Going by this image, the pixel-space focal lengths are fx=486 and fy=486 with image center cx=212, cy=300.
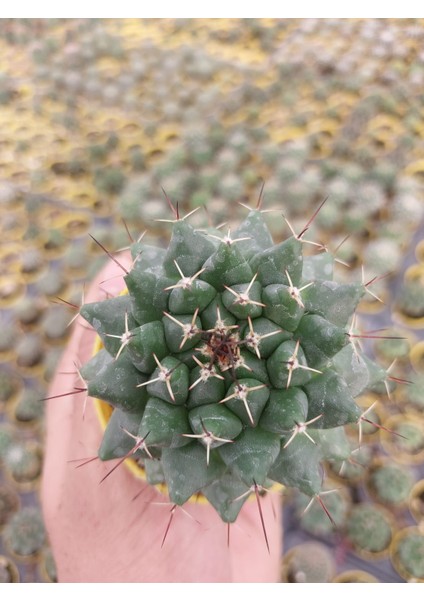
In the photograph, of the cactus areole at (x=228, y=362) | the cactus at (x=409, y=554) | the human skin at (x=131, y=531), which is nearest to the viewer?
the cactus areole at (x=228, y=362)

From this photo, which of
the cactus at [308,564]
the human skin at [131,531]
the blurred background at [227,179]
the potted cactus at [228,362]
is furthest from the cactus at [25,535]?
the potted cactus at [228,362]

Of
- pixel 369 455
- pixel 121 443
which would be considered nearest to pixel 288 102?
pixel 369 455

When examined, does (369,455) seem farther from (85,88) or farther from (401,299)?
(85,88)

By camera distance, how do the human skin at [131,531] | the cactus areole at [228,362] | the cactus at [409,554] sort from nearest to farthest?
1. the cactus areole at [228,362]
2. the human skin at [131,531]
3. the cactus at [409,554]

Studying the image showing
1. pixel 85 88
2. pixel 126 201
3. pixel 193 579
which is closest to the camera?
pixel 193 579

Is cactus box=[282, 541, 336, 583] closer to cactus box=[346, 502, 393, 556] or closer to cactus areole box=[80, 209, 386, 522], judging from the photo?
cactus box=[346, 502, 393, 556]

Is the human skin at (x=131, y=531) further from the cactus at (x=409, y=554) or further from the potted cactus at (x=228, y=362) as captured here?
the cactus at (x=409, y=554)
